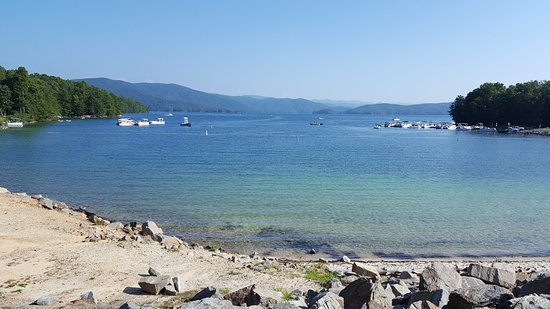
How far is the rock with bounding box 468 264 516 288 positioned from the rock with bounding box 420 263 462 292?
1150 mm

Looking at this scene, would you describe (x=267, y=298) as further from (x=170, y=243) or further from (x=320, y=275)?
(x=170, y=243)

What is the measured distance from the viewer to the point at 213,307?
30.9 ft

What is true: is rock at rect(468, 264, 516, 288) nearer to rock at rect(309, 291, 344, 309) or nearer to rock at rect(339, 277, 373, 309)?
rock at rect(339, 277, 373, 309)

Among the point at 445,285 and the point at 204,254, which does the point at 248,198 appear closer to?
the point at 204,254

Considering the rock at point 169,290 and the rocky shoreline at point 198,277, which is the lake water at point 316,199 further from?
the rock at point 169,290

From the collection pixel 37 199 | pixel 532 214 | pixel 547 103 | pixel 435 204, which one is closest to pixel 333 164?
pixel 435 204

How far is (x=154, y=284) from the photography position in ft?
43.2

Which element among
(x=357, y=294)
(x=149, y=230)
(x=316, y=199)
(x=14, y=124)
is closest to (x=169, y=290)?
(x=357, y=294)

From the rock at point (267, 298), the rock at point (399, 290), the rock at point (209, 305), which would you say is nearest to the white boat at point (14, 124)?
the rock at point (267, 298)

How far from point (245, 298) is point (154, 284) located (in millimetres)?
3485

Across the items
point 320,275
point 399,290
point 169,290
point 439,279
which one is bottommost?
point 320,275

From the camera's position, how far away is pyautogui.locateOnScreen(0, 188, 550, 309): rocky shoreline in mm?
10094

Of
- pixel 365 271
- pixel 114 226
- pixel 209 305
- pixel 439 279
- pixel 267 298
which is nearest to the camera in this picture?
pixel 209 305

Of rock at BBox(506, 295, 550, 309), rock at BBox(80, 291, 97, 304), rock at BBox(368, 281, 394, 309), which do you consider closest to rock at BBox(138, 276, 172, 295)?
rock at BBox(80, 291, 97, 304)
